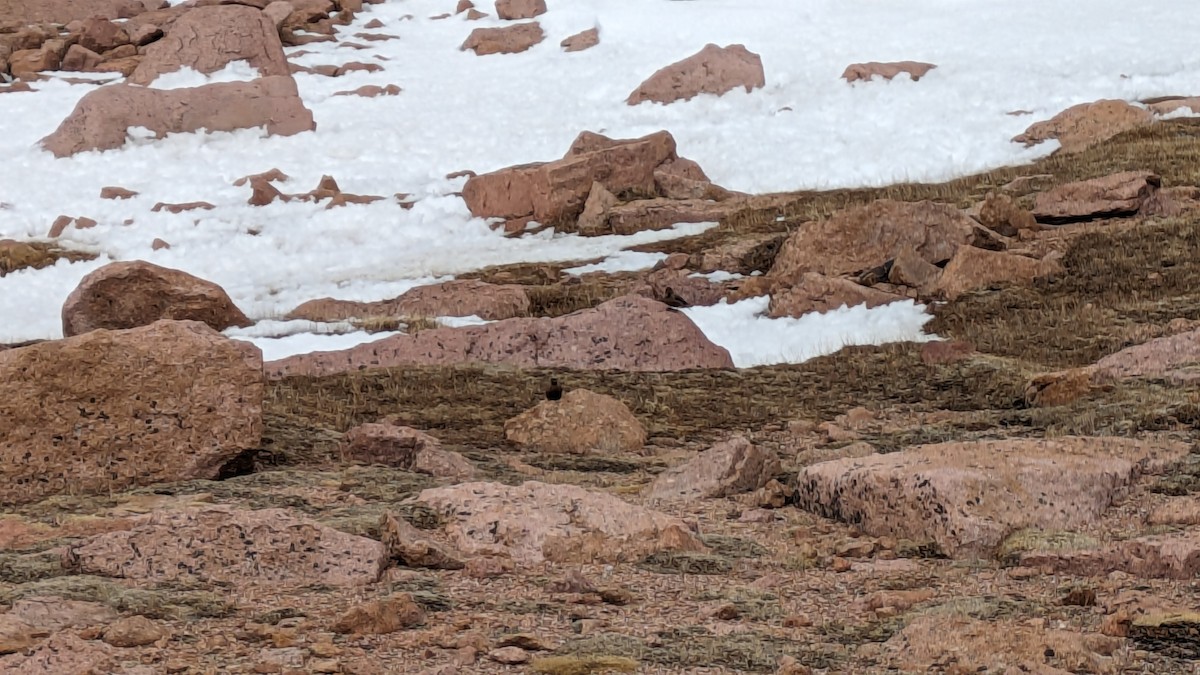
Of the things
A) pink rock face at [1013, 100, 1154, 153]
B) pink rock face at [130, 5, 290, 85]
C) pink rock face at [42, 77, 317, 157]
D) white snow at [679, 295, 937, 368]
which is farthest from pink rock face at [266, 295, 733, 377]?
A: pink rock face at [130, 5, 290, 85]

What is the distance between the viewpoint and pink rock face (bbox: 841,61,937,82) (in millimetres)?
30656

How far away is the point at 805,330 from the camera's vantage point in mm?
16766

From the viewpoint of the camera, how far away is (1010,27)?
112 feet

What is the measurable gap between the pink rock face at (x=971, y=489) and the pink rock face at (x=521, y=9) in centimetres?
2880

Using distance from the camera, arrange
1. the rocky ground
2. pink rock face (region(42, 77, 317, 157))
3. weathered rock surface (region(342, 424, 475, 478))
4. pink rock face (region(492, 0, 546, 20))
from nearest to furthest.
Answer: the rocky ground
weathered rock surface (region(342, 424, 475, 478))
pink rock face (region(42, 77, 317, 157))
pink rock face (region(492, 0, 546, 20))

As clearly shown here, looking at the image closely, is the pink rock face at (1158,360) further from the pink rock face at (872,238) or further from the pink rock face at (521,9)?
the pink rock face at (521,9)

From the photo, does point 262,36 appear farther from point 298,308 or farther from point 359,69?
point 298,308

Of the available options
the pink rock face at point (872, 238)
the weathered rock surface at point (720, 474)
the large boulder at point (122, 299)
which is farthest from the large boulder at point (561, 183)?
the weathered rock surface at point (720, 474)

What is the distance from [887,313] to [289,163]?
14486 millimetres

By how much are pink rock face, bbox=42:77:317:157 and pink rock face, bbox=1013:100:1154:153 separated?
14662 mm

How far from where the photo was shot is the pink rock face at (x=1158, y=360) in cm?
1217

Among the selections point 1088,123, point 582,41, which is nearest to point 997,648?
point 1088,123

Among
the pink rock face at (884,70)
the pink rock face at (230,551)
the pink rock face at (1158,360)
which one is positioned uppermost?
the pink rock face at (230,551)

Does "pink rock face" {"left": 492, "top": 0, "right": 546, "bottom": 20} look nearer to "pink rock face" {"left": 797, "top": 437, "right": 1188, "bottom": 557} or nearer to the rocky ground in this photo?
the rocky ground
